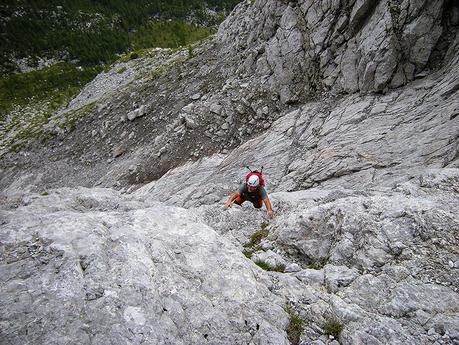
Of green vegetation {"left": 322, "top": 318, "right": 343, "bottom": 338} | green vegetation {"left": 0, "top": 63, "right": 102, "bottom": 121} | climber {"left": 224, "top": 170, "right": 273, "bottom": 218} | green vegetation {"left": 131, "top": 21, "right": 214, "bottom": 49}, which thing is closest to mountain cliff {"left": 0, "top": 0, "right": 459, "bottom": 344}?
green vegetation {"left": 322, "top": 318, "right": 343, "bottom": 338}

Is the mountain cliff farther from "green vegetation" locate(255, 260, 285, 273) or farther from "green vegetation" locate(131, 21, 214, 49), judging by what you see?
"green vegetation" locate(131, 21, 214, 49)

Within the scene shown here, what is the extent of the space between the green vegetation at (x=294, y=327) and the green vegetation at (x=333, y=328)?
1.62 ft

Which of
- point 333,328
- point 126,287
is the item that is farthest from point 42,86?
point 333,328

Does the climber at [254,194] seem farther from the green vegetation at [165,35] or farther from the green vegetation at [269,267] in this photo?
the green vegetation at [165,35]

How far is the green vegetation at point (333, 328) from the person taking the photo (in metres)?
6.18

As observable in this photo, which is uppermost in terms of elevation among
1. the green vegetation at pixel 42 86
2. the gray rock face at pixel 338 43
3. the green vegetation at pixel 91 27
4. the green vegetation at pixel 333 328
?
the green vegetation at pixel 91 27

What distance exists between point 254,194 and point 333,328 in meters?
5.97

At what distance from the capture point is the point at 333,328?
20.4ft

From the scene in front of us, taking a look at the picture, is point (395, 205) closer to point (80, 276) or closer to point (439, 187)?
point (439, 187)

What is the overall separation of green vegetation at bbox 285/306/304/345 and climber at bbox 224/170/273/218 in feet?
15.5

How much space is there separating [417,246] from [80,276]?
812 centimetres

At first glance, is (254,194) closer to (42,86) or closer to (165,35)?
(42,86)

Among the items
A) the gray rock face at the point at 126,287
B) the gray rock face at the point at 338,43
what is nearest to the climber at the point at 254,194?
the gray rock face at the point at 126,287

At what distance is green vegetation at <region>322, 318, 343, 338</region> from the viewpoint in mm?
6184
